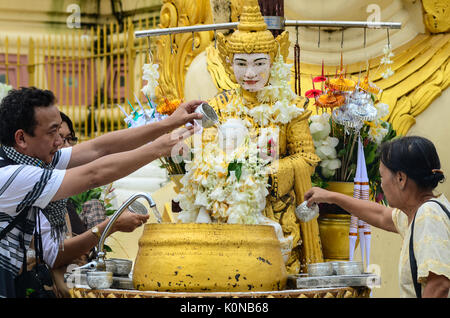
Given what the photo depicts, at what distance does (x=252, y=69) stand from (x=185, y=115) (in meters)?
1.06

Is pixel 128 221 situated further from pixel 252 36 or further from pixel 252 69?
pixel 252 36

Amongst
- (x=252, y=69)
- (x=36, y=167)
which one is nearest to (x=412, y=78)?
(x=252, y=69)

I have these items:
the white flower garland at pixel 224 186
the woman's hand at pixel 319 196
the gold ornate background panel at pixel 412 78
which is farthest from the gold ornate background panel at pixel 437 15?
the woman's hand at pixel 319 196

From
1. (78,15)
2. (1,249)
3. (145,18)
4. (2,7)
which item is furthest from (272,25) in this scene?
(2,7)

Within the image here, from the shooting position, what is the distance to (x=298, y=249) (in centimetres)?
434

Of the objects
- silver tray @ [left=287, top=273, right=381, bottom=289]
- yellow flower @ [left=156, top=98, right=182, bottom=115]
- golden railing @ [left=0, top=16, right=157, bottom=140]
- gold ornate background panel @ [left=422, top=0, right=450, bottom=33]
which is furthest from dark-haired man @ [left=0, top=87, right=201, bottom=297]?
golden railing @ [left=0, top=16, right=157, bottom=140]

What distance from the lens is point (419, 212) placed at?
9.00ft

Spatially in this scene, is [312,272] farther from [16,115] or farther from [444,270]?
[16,115]

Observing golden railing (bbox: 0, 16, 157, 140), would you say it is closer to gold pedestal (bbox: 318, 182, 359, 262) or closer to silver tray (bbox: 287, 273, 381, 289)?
gold pedestal (bbox: 318, 182, 359, 262)

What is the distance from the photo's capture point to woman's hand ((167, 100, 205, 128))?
3.29 m

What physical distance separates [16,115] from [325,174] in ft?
6.09

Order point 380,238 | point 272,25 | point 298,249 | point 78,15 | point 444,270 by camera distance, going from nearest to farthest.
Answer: point 444,270
point 298,249
point 272,25
point 380,238
point 78,15

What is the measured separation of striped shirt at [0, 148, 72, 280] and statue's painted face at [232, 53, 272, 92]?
4.73 feet

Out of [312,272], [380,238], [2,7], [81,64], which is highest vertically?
[2,7]
